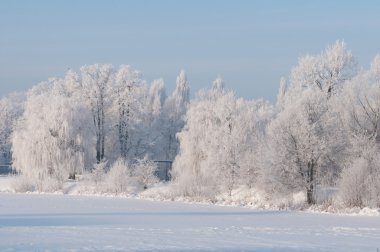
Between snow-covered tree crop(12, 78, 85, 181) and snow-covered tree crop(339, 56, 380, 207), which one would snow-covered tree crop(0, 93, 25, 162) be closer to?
snow-covered tree crop(12, 78, 85, 181)

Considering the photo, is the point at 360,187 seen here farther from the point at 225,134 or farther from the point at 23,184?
the point at 23,184

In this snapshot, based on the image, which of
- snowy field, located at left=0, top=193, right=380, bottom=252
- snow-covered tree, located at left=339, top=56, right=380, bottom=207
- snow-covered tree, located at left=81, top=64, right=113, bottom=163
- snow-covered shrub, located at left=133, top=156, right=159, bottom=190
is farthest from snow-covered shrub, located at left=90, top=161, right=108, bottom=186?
snow-covered tree, located at left=339, top=56, right=380, bottom=207

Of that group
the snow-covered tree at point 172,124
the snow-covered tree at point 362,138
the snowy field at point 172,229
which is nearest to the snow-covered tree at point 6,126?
the snow-covered tree at point 172,124

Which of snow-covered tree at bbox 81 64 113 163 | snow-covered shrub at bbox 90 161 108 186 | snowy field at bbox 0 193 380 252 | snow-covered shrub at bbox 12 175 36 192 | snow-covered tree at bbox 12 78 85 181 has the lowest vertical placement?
snowy field at bbox 0 193 380 252

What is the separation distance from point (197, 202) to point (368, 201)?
1006cm

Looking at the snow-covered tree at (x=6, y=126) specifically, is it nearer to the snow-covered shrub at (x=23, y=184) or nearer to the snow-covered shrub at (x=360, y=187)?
the snow-covered shrub at (x=23, y=184)

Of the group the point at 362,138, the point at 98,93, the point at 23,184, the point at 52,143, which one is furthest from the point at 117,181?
the point at 362,138

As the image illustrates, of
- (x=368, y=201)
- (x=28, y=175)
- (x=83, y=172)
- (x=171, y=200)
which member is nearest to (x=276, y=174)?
(x=368, y=201)

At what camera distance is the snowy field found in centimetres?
1705

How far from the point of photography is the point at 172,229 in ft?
70.8

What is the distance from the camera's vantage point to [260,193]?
118 ft

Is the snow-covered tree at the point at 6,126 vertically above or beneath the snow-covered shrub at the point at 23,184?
above

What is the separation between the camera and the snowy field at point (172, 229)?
55.9 feet

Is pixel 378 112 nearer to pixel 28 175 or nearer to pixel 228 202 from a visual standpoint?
pixel 228 202
